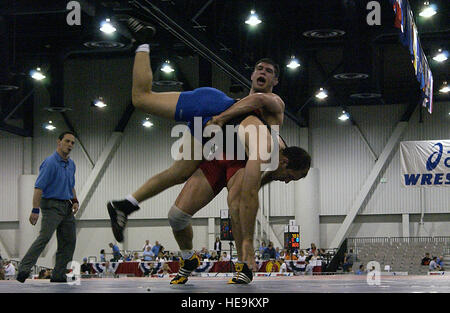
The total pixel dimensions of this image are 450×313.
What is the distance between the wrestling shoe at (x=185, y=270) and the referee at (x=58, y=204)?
6.09 feet

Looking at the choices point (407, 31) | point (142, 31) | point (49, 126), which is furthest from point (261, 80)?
point (49, 126)

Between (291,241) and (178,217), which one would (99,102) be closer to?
(291,241)

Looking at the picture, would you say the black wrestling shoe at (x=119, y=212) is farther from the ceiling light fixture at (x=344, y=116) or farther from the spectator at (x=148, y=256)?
the ceiling light fixture at (x=344, y=116)

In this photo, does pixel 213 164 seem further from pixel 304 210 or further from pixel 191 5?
pixel 304 210

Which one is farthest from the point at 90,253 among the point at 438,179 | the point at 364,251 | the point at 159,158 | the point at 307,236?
the point at 438,179

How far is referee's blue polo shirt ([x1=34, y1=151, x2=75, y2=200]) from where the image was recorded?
6.84 metres

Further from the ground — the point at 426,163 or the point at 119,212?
the point at 426,163

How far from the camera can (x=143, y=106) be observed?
201 inches

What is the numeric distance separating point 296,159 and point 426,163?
19666 mm

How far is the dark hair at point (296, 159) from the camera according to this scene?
5.01 meters

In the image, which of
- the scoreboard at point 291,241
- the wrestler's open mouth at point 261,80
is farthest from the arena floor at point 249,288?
the scoreboard at point 291,241

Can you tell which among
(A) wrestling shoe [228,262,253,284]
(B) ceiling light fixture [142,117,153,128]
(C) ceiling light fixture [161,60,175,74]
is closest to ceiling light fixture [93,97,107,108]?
(B) ceiling light fixture [142,117,153,128]

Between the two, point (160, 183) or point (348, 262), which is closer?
point (160, 183)

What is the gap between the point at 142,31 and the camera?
5191 millimetres
